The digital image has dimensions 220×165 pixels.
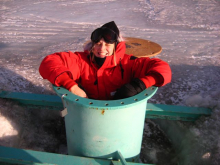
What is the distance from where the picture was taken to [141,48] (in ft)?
10.3

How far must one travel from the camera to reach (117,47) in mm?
1876

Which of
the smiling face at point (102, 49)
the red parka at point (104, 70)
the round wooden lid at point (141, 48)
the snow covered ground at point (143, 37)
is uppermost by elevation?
the smiling face at point (102, 49)

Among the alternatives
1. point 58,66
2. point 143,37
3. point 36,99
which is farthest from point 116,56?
point 143,37

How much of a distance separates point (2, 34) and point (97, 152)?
437 centimetres

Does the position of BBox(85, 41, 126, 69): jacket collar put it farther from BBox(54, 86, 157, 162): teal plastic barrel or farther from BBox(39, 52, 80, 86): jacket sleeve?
BBox(54, 86, 157, 162): teal plastic barrel

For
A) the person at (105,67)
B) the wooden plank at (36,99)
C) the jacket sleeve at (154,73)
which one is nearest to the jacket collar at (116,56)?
the person at (105,67)

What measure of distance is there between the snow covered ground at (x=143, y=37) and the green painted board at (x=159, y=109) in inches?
3.0

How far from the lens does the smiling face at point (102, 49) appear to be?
5.93 feet

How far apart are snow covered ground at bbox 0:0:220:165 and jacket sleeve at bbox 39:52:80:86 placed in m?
0.79

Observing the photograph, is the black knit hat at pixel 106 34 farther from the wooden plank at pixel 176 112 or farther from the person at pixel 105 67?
the wooden plank at pixel 176 112

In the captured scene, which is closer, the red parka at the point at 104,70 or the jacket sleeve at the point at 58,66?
the jacket sleeve at the point at 58,66

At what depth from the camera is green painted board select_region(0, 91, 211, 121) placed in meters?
2.05

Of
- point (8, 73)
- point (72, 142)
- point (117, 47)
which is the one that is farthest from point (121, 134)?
point (8, 73)

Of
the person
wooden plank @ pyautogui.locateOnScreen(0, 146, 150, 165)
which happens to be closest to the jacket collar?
the person
